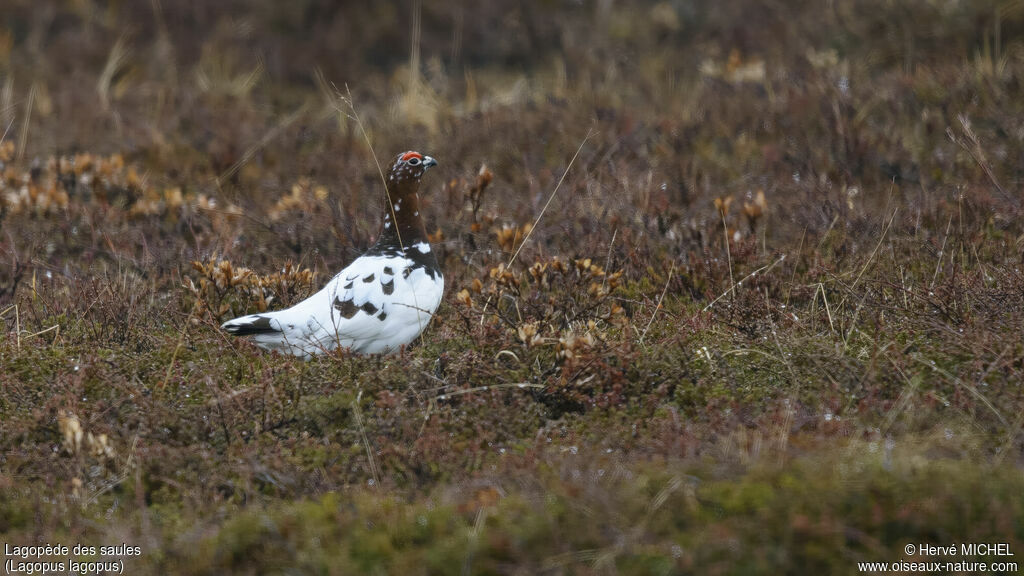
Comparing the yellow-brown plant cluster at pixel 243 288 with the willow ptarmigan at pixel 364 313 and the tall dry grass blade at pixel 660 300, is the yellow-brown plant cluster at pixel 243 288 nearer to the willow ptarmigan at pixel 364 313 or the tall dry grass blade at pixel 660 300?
the willow ptarmigan at pixel 364 313

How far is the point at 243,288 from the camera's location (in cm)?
488

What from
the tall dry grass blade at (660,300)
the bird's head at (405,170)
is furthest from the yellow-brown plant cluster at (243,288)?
the tall dry grass blade at (660,300)

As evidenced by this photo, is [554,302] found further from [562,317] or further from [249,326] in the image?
[249,326]

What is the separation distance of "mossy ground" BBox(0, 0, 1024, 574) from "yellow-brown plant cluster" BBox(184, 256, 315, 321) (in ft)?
0.06

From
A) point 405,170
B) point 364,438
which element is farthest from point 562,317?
point 364,438

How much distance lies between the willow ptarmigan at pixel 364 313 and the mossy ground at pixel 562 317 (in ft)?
0.49

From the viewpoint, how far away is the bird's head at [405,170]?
472cm

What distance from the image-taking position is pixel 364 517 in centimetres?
312

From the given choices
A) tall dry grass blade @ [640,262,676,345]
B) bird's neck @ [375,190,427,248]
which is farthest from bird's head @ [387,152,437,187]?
tall dry grass blade @ [640,262,676,345]

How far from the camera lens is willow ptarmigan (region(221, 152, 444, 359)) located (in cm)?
436

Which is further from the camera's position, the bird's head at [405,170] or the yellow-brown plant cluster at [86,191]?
the yellow-brown plant cluster at [86,191]

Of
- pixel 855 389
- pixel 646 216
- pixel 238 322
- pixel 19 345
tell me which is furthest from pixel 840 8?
pixel 19 345

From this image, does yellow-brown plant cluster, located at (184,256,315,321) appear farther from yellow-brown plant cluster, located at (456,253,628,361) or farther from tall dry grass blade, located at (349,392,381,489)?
tall dry grass blade, located at (349,392,381,489)

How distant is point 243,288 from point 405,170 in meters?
1.01
